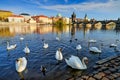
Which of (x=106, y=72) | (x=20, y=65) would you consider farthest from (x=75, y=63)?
(x=20, y=65)

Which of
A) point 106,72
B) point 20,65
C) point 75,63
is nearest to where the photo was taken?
point 106,72

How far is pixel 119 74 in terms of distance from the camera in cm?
1178

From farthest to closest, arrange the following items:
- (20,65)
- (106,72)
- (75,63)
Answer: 1. (75,63)
2. (20,65)
3. (106,72)

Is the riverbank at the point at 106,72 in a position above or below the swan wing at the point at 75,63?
below

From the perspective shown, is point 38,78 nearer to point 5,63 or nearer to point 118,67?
point 5,63

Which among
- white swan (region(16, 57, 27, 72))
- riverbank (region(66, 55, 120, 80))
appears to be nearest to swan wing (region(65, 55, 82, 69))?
riverbank (region(66, 55, 120, 80))

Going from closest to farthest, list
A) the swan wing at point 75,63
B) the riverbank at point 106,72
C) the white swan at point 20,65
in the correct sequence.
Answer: the riverbank at point 106,72, the white swan at point 20,65, the swan wing at point 75,63

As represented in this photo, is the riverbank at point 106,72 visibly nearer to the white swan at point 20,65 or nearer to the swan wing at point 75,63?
the swan wing at point 75,63

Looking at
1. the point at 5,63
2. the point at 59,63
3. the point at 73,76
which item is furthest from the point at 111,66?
the point at 5,63

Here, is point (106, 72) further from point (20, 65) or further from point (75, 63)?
point (20, 65)

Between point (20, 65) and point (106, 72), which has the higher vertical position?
point (20, 65)

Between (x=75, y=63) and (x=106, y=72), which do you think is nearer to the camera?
(x=106, y=72)

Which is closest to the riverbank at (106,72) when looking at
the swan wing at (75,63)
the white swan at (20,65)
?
the swan wing at (75,63)

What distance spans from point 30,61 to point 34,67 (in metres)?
2.18
